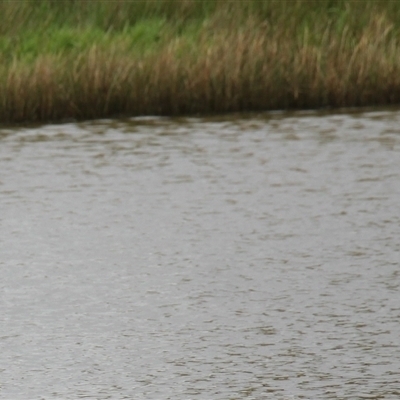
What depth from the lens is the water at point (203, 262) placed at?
4.99 m

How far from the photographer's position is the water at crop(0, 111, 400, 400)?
499cm

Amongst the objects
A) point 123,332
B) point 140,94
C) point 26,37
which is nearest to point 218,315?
point 123,332

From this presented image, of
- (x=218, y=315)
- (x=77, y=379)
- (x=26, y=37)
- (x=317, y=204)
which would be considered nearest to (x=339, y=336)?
(x=218, y=315)

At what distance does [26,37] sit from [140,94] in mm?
2278

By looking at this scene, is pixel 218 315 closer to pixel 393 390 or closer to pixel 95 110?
pixel 393 390

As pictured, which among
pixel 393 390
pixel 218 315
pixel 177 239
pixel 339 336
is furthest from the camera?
pixel 177 239

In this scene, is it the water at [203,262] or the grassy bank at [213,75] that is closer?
the water at [203,262]

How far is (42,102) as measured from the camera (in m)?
12.0

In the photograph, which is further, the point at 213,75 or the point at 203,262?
the point at 213,75

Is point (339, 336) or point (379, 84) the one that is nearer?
point (339, 336)

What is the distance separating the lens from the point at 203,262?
22.3 feet

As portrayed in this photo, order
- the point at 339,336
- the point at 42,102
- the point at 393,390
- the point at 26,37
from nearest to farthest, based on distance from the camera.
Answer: the point at 393,390 < the point at 339,336 < the point at 42,102 < the point at 26,37

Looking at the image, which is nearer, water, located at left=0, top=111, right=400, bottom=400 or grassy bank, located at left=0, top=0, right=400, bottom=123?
water, located at left=0, top=111, right=400, bottom=400

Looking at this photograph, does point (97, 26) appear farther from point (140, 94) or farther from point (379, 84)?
point (379, 84)
